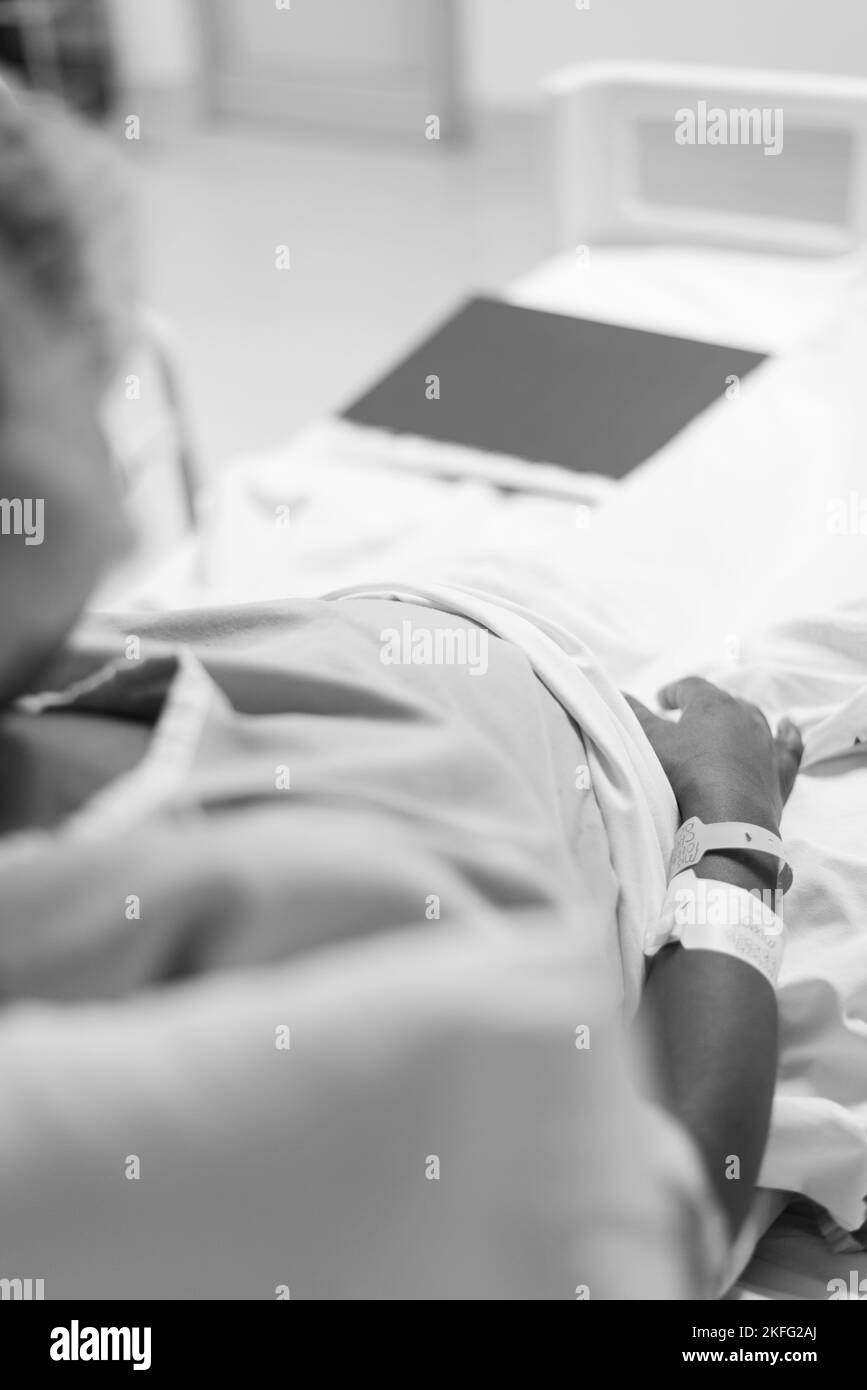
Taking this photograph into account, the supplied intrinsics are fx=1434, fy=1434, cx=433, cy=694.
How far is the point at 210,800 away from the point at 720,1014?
36 centimetres

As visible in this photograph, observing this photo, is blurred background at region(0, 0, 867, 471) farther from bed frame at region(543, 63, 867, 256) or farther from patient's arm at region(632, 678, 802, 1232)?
patient's arm at region(632, 678, 802, 1232)

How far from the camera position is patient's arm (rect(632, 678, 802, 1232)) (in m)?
0.82

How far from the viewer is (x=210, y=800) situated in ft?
2.28

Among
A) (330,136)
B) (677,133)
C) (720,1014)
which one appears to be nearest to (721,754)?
(720,1014)

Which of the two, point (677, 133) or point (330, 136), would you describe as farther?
point (330, 136)

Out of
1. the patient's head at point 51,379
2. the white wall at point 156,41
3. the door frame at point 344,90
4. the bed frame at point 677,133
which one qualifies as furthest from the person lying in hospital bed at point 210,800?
the white wall at point 156,41

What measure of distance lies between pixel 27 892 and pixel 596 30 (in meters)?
4.12

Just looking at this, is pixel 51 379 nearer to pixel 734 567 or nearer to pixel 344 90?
pixel 734 567

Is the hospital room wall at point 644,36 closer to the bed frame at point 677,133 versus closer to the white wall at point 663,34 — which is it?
the white wall at point 663,34

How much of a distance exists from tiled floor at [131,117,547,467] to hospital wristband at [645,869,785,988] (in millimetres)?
2387
